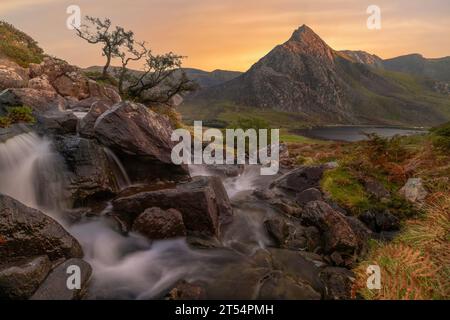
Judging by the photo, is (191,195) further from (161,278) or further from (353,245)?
(353,245)

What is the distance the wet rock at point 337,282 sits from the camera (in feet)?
31.0

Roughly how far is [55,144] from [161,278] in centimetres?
884

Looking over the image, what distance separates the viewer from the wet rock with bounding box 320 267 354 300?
9461 mm

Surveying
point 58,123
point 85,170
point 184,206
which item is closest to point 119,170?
point 85,170

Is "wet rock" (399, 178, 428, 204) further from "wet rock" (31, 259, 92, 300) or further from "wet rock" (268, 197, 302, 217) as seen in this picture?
"wet rock" (31, 259, 92, 300)

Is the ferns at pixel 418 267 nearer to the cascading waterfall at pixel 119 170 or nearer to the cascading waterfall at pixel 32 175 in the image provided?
the cascading waterfall at pixel 119 170

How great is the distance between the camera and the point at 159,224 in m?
12.4

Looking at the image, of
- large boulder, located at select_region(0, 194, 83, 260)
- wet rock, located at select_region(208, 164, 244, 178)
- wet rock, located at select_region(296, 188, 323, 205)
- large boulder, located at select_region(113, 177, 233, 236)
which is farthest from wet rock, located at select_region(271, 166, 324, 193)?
large boulder, located at select_region(0, 194, 83, 260)

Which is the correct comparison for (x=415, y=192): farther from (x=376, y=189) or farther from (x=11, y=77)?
(x=11, y=77)

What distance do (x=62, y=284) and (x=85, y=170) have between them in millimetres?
6719

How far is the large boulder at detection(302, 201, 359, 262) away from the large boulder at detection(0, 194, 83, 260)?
9023mm

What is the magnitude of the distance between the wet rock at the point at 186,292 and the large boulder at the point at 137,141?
9220 millimetres

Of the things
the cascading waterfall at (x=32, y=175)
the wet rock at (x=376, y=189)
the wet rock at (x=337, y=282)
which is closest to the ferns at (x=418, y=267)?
the wet rock at (x=337, y=282)

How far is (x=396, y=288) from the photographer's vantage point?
26.6ft
